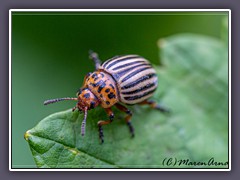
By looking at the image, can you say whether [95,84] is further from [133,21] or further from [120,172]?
[133,21]

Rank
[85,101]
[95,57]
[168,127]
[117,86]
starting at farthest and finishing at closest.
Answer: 1. [95,57]
2. [168,127]
3. [117,86]
4. [85,101]

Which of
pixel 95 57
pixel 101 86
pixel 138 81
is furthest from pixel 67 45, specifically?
pixel 138 81

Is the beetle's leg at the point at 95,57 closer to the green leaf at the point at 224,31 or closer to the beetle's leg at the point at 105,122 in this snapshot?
the beetle's leg at the point at 105,122

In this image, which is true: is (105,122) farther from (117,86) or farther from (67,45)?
(67,45)

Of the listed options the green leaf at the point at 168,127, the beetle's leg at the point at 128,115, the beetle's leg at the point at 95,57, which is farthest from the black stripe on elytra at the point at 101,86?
the beetle's leg at the point at 95,57
